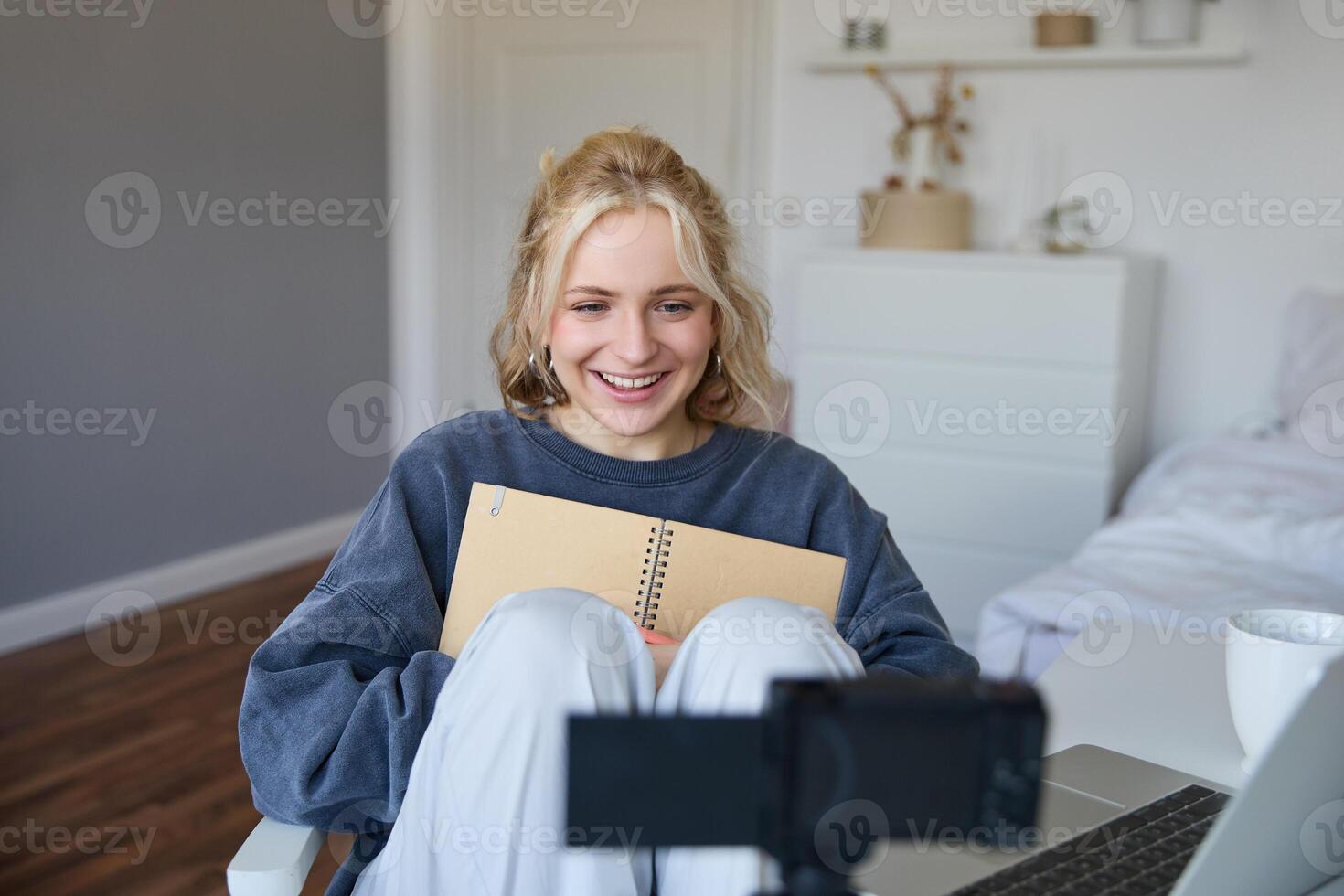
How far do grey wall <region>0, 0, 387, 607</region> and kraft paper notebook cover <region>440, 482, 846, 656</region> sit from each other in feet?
6.54

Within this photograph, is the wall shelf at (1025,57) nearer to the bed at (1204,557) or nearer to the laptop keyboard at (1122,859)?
the bed at (1204,557)

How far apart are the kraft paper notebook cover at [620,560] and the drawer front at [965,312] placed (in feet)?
6.15

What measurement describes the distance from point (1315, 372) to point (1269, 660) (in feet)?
7.02

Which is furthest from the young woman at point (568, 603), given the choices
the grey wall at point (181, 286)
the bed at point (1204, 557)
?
the grey wall at point (181, 286)

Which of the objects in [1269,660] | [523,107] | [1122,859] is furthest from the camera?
[523,107]

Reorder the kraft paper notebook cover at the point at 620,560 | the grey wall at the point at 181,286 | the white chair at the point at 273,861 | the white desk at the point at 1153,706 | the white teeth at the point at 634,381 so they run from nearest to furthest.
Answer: the white chair at the point at 273,861 < the white desk at the point at 1153,706 < the kraft paper notebook cover at the point at 620,560 < the white teeth at the point at 634,381 < the grey wall at the point at 181,286

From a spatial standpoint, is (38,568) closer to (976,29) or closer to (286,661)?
(286,661)

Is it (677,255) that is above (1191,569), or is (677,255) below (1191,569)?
above

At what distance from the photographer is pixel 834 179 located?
11.1ft

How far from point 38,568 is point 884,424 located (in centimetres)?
192

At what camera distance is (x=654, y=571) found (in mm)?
1073

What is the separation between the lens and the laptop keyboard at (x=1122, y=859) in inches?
25.4

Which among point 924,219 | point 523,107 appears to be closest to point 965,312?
point 924,219

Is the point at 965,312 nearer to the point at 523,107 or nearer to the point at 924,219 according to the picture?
the point at 924,219
